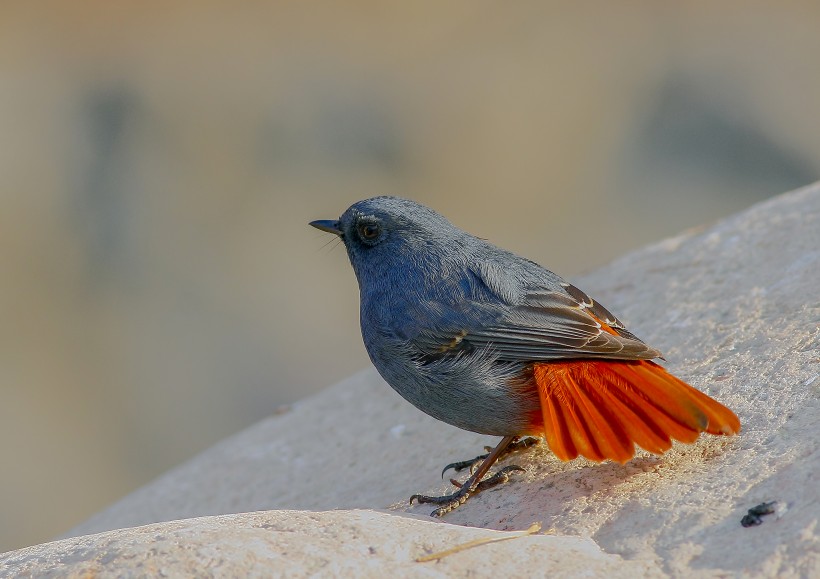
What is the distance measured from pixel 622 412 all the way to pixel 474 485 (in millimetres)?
670

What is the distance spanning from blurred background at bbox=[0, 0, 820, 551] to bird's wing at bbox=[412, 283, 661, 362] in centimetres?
532

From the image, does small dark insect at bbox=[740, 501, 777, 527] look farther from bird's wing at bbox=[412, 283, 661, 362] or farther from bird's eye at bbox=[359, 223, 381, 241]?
bird's eye at bbox=[359, 223, 381, 241]

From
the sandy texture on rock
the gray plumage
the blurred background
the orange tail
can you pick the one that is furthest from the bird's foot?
the blurred background

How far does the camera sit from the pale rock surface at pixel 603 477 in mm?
2775

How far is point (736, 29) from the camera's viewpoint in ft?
33.6

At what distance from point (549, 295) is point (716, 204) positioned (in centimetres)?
641

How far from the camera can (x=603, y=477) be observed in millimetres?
3436

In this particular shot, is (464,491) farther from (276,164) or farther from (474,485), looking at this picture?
(276,164)

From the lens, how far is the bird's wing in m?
3.58

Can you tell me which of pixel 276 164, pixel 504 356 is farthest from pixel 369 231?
pixel 276 164

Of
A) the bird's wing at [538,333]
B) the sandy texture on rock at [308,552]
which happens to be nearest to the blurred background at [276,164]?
the bird's wing at [538,333]

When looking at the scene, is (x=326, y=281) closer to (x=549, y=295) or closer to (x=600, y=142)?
(x=600, y=142)

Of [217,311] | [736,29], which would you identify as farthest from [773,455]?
[736,29]

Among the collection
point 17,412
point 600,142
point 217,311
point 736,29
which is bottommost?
point 17,412
